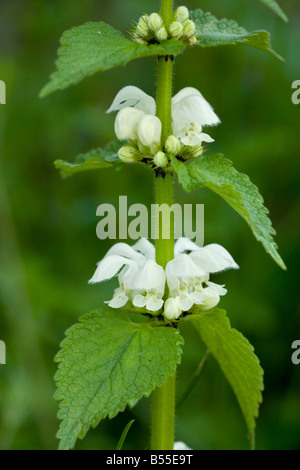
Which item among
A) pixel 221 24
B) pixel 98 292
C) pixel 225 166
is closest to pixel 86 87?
pixel 98 292

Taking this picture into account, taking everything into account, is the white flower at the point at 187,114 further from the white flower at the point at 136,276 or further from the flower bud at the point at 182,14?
the white flower at the point at 136,276

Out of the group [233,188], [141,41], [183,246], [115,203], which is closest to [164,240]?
[183,246]

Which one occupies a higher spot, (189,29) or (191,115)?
(189,29)

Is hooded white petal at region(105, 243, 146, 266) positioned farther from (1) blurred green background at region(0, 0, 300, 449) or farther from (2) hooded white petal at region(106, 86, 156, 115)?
(1) blurred green background at region(0, 0, 300, 449)

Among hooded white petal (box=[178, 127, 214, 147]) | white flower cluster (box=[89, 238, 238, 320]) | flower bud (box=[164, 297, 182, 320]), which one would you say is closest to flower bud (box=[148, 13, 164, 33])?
hooded white petal (box=[178, 127, 214, 147])

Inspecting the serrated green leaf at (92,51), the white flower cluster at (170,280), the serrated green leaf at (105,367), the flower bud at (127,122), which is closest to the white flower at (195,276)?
the white flower cluster at (170,280)

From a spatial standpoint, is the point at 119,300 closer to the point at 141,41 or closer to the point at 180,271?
the point at 180,271

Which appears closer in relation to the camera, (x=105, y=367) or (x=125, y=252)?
(x=105, y=367)
